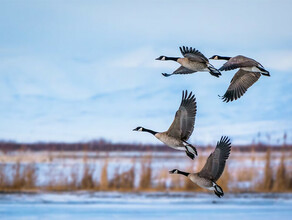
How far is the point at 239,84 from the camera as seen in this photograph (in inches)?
174

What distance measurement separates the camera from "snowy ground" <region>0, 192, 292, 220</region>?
1316cm

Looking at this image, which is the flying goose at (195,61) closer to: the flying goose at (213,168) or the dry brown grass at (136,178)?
the flying goose at (213,168)

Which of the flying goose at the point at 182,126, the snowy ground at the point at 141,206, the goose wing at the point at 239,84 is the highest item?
the goose wing at the point at 239,84

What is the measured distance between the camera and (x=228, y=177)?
1477 centimetres

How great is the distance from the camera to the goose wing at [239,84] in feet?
14.0

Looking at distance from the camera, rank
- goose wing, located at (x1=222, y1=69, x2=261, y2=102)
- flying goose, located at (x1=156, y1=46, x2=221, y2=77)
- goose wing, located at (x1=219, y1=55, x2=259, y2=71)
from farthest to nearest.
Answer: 1. goose wing, located at (x1=222, y1=69, x2=261, y2=102)
2. flying goose, located at (x1=156, y1=46, x2=221, y2=77)
3. goose wing, located at (x1=219, y1=55, x2=259, y2=71)

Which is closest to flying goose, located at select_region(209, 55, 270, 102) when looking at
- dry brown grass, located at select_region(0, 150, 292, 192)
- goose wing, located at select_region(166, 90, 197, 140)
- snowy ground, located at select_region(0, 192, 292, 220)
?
Result: goose wing, located at select_region(166, 90, 197, 140)

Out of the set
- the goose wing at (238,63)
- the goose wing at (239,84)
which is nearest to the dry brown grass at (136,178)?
the goose wing at (239,84)

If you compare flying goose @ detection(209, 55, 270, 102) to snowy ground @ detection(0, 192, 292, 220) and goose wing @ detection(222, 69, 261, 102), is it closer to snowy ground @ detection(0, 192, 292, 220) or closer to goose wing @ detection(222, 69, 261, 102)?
goose wing @ detection(222, 69, 261, 102)

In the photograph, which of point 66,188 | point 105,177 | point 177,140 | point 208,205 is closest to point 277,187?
point 208,205

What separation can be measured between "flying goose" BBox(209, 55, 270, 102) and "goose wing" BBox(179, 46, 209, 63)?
167mm

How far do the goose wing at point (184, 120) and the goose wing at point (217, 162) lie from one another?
0.83 feet

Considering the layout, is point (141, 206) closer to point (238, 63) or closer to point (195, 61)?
point (195, 61)

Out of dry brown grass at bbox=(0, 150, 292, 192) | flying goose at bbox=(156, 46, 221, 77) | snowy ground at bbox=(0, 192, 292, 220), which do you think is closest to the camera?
flying goose at bbox=(156, 46, 221, 77)
